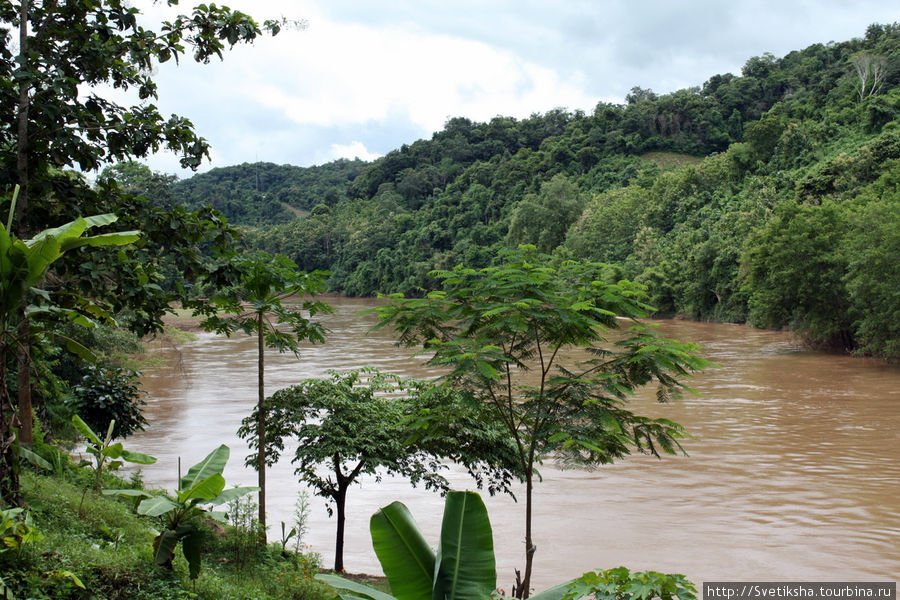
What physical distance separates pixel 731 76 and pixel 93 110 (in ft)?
341

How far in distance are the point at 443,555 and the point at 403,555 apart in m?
0.24

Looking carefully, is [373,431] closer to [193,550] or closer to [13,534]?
[193,550]

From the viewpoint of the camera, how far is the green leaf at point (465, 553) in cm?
408

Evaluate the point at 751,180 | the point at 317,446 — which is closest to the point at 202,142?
the point at 317,446

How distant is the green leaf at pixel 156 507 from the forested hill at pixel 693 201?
1169 cm

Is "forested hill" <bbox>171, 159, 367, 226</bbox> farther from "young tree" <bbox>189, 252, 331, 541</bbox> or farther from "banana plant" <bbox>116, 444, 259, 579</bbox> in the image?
"banana plant" <bbox>116, 444, 259, 579</bbox>

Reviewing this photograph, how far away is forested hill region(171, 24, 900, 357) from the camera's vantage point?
28828 mm

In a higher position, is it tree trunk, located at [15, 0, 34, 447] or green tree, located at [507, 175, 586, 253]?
green tree, located at [507, 175, 586, 253]

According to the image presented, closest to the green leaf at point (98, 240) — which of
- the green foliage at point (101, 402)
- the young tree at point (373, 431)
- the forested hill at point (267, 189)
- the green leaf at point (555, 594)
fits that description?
the green leaf at point (555, 594)

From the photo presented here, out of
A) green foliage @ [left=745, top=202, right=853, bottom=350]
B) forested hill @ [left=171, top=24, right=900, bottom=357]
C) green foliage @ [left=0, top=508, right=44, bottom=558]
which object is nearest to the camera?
green foliage @ [left=0, top=508, right=44, bottom=558]

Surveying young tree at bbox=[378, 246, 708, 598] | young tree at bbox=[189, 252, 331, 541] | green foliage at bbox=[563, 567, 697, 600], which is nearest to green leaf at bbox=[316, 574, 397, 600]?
green foliage at bbox=[563, 567, 697, 600]

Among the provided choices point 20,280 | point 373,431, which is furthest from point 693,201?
point 20,280

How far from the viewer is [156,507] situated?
5.59 m

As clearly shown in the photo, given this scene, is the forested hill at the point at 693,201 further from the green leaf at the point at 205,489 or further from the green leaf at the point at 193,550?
the green leaf at the point at 193,550
